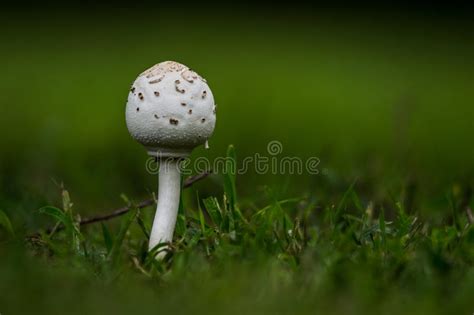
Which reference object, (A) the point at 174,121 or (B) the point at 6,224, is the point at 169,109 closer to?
(A) the point at 174,121

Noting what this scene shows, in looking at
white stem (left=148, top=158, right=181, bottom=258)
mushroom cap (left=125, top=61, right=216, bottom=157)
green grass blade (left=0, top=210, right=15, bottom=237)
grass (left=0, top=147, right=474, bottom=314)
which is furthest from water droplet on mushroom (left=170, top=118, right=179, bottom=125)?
green grass blade (left=0, top=210, right=15, bottom=237)

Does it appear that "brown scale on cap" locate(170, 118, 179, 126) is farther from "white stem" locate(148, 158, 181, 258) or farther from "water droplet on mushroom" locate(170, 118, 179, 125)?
"white stem" locate(148, 158, 181, 258)

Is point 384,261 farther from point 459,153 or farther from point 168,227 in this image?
point 459,153

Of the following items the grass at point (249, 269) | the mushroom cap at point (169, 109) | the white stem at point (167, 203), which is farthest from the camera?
the white stem at point (167, 203)

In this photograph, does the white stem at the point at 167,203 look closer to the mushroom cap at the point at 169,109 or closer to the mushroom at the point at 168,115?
the mushroom at the point at 168,115

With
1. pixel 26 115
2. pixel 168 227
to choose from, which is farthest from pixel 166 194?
pixel 26 115

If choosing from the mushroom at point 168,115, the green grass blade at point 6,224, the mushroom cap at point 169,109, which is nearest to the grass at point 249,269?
the green grass blade at point 6,224

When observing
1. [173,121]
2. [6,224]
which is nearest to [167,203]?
[173,121]
